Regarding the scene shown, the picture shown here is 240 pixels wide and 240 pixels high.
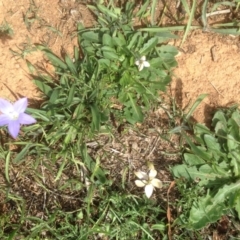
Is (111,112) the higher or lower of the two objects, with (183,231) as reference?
higher

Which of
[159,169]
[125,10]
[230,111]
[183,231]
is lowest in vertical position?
[183,231]

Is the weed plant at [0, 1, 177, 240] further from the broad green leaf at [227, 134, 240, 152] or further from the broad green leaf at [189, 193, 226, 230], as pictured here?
the broad green leaf at [227, 134, 240, 152]

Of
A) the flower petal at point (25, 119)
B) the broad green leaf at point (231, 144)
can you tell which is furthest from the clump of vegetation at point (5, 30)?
the broad green leaf at point (231, 144)

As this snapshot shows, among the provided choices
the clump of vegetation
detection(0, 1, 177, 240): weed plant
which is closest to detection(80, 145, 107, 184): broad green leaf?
detection(0, 1, 177, 240): weed plant

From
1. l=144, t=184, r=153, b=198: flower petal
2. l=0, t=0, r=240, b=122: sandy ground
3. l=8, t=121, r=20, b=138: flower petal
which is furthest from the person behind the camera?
l=0, t=0, r=240, b=122: sandy ground

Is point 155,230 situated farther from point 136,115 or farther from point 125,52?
point 125,52

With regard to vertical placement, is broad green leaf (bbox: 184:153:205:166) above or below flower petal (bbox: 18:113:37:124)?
below

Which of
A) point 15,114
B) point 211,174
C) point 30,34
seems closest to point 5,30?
point 30,34

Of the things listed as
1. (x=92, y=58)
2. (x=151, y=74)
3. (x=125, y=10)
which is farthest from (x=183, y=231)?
(x=125, y=10)

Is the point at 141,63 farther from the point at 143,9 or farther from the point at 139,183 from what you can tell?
the point at 139,183
